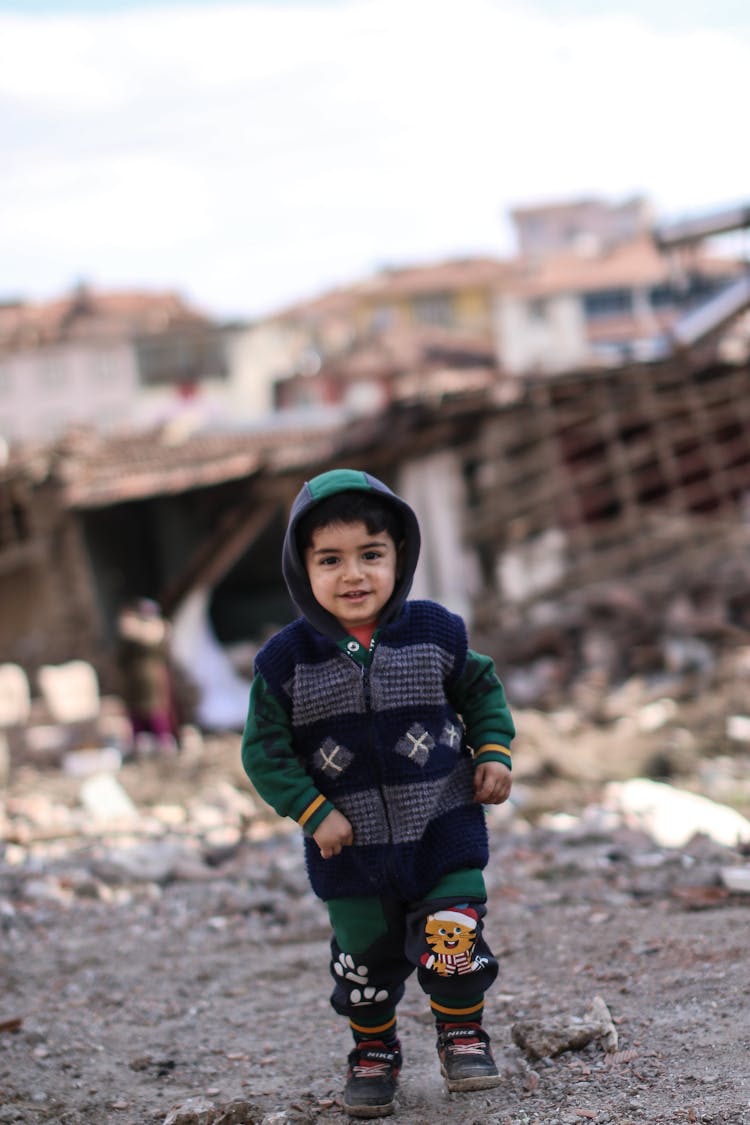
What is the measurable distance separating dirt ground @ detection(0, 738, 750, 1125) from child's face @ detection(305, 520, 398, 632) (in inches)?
41.3

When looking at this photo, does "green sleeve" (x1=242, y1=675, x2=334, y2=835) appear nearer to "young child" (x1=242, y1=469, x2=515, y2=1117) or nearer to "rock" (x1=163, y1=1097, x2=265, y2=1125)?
"young child" (x1=242, y1=469, x2=515, y2=1117)

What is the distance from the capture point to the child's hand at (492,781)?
2758 mm

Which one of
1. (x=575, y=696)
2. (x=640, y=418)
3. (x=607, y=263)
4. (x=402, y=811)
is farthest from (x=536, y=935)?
(x=607, y=263)

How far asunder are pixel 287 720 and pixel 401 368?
35529 mm

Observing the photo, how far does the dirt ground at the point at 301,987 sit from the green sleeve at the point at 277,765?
628 mm

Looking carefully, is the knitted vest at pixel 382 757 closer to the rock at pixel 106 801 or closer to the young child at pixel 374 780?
the young child at pixel 374 780

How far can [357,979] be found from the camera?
2750 mm

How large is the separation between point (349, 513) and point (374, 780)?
57 cm

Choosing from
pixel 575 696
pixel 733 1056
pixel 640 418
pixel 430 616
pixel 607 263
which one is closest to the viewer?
pixel 733 1056

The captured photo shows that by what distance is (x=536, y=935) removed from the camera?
3.98 meters

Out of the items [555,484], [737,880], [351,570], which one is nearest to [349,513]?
[351,570]

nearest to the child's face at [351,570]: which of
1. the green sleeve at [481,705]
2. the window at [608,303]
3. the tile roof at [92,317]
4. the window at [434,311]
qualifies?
the green sleeve at [481,705]

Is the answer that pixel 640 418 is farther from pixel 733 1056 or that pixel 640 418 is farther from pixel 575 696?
pixel 733 1056

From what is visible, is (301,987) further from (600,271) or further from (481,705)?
(600,271)
